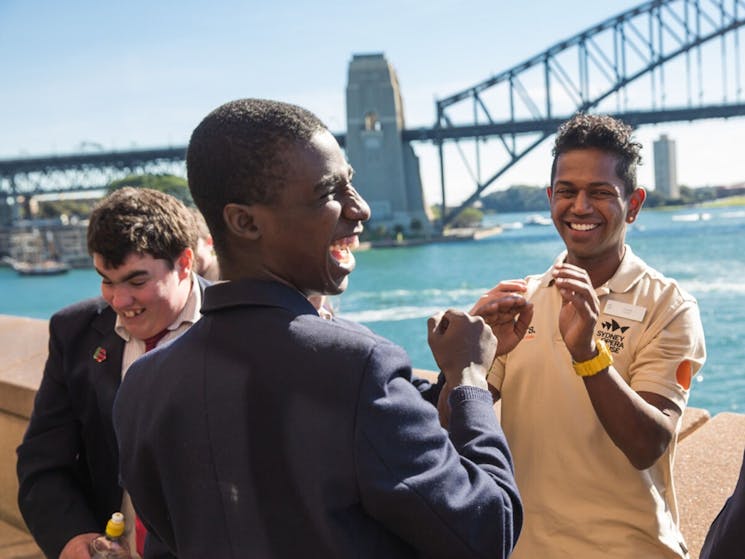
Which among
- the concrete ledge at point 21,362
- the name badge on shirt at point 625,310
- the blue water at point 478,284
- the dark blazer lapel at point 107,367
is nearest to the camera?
the name badge on shirt at point 625,310

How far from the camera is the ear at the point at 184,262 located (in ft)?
5.31

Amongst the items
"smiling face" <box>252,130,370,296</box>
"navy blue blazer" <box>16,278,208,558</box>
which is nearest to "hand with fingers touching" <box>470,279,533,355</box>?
"smiling face" <box>252,130,370,296</box>

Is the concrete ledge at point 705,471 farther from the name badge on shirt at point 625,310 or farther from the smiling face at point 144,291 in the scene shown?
the smiling face at point 144,291

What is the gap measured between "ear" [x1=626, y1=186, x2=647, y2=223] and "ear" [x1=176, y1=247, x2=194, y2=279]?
840mm

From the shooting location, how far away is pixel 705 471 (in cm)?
189

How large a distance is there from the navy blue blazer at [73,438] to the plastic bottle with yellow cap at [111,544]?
0.07 metres

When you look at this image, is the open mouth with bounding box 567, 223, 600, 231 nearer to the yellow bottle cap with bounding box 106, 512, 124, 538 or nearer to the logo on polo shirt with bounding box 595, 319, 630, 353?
the logo on polo shirt with bounding box 595, 319, 630, 353

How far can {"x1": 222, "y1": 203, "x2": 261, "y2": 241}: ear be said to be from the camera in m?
0.93

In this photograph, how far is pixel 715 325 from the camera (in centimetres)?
1859

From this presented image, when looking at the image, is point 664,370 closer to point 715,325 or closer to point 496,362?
point 496,362

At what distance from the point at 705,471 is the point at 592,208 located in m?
0.83

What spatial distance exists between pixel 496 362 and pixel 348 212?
0.60m

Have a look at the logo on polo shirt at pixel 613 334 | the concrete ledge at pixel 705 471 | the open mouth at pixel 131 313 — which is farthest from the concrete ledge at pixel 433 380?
the open mouth at pixel 131 313

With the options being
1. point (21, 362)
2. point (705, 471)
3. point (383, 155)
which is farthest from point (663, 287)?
point (383, 155)
